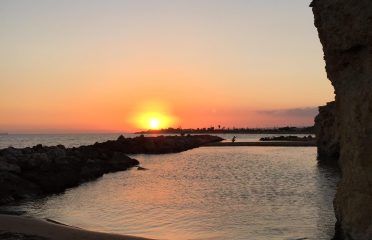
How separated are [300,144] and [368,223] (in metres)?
96.1

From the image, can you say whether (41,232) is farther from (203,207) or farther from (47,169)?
(47,169)

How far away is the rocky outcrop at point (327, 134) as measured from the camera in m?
58.9

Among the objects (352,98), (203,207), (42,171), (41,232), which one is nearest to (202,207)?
(203,207)

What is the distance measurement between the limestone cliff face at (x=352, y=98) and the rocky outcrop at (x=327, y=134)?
45847 millimetres

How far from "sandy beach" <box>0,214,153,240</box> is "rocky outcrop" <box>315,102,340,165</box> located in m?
46.3

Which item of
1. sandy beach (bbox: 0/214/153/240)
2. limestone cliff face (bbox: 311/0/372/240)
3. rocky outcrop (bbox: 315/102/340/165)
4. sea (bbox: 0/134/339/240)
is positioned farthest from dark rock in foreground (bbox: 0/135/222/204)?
rocky outcrop (bbox: 315/102/340/165)

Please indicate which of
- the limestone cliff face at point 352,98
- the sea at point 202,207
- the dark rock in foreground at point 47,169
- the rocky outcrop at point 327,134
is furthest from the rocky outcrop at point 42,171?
the rocky outcrop at point 327,134

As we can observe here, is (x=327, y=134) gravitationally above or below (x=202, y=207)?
above

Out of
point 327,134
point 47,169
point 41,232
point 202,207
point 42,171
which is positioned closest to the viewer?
point 41,232

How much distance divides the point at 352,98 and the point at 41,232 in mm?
11919

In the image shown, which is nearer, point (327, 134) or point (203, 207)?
point (203, 207)

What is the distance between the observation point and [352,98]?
13008 mm

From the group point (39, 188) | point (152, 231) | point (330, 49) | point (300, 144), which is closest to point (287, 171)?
point (39, 188)

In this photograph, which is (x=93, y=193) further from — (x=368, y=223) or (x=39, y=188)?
(x=368, y=223)
